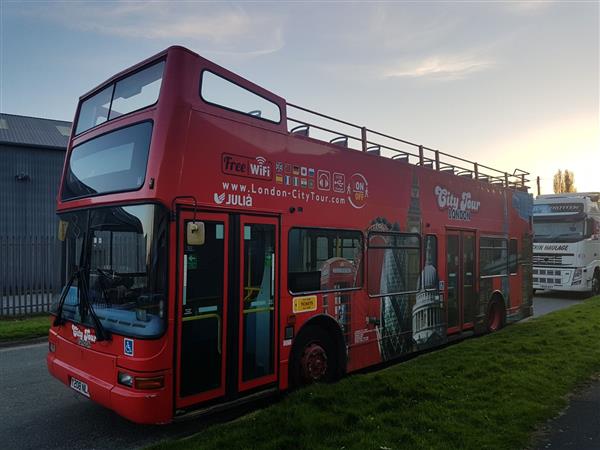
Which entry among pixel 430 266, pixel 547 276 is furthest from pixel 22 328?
pixel 547 276

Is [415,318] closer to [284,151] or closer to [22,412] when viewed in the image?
[284,151]

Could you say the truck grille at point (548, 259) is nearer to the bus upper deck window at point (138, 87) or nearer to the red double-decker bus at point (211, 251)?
the red double-decker bus at point (211, 251)

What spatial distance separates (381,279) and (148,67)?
13.9 feet

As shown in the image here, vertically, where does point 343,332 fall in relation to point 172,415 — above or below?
above

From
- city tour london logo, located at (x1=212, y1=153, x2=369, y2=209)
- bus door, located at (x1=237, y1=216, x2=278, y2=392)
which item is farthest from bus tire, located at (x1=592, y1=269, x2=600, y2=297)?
bus door, located at (x1=237, y1=216, x2=278, y2=392)

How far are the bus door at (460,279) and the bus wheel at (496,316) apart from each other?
112 cm

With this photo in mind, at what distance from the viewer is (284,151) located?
564 centimetres

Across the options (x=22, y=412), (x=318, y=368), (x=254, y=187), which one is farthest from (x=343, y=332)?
(x=22, y=412)

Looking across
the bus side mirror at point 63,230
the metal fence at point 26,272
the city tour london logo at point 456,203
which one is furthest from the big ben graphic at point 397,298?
the metal fence at point 26,272

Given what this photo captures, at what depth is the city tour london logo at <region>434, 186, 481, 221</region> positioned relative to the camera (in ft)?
27.4

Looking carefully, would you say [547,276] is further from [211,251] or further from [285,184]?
[211,251]

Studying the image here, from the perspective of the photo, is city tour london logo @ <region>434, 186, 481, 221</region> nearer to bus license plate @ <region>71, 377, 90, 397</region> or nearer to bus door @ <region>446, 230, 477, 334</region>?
bus door @ <region>446, 230, 477, 334</region>

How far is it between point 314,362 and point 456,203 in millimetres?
4582

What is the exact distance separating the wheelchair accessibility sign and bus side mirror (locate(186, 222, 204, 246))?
1.04 meters
